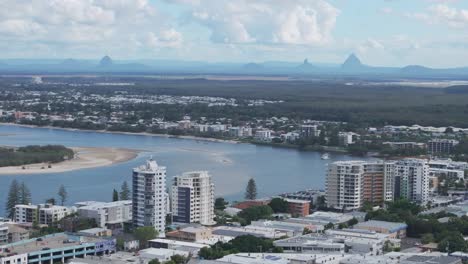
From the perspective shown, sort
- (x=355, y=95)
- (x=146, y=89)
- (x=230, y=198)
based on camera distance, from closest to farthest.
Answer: (x=230, y=198) → (x=355, y=95) → (x=146, y=89)

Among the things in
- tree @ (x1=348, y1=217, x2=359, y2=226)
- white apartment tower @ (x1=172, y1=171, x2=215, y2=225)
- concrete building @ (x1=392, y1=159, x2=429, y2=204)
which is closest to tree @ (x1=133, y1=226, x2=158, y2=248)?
white apartment tower @ (x1=172, y1=171, x2=215, y2=225)

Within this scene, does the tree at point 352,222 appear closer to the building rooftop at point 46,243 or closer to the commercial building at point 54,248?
the commercial building at point 54,248

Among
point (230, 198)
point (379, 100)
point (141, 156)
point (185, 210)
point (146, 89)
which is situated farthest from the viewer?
point (146, 89)

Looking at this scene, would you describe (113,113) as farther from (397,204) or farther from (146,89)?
(397,204)

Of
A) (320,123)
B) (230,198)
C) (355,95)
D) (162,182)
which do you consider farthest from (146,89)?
(162,182)

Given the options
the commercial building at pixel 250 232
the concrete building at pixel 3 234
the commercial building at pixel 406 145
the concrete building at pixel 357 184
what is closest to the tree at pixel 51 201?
the concrete building at pixel 3 234

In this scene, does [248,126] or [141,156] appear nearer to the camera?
[141,156]

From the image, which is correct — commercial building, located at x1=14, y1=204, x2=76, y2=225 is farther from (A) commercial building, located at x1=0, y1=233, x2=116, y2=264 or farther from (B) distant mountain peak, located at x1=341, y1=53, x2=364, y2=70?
(B) distant mountain peak, located at x1=341, y1=53, x2=364, y2=70

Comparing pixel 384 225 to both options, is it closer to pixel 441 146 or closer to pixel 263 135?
pixel 441 146
